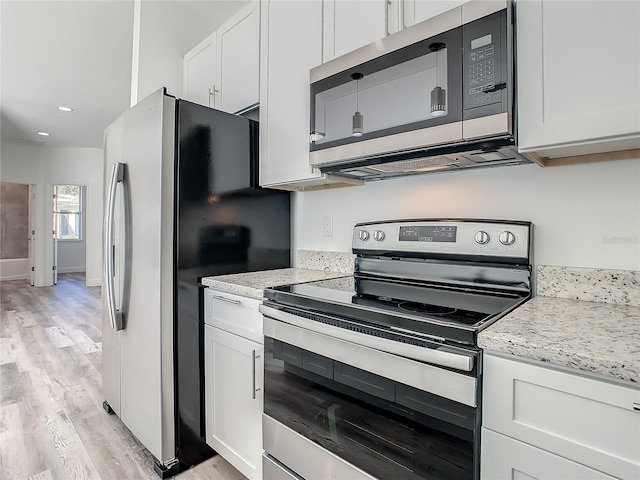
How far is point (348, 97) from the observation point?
150cm

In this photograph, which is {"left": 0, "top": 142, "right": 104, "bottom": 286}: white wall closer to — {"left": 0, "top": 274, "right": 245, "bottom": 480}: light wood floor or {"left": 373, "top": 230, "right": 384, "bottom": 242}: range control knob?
{"left": 0, "top": 274, "right": 245, "bottom": 480}: light wood floor

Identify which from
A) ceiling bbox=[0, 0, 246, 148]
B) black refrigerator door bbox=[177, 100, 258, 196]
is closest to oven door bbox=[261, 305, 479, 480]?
black refrigerator door bbox=[177, 100, 258, 196]

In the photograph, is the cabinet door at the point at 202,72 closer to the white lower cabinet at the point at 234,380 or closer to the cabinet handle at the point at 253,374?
the white lower cabinet at the point at 234,380

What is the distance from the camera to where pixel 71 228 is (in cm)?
902

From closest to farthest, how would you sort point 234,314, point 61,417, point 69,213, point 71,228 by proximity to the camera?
point 234,314 < point 61,417 < point 69,213 < point 71,228

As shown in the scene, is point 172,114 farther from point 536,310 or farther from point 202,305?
point 536,310

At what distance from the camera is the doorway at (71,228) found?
8.77 meters

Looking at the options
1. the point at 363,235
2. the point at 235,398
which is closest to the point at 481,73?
the point at 363,235

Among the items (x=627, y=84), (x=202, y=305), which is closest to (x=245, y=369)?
(x=202, y=305)

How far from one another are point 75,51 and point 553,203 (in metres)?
4.03

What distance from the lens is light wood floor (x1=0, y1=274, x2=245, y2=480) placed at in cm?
174

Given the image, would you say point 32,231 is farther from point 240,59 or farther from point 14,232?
point 240,59

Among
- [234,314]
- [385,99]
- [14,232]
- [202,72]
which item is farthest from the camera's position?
[14,232]

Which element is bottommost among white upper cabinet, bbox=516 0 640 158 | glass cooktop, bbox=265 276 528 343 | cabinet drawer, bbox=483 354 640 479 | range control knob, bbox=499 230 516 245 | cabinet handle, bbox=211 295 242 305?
cabinet drawer, bbox=483 354 640 479
